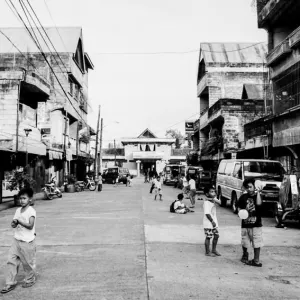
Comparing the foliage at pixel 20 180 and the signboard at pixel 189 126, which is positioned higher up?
the signboard at pixel 189 126

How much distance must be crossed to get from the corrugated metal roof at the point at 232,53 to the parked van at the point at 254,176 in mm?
24941

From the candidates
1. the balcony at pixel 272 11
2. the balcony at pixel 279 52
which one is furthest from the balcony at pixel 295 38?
the balcony at pixel 272 11

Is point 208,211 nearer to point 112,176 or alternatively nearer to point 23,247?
point 23,247

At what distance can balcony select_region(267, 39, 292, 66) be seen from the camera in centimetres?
1861

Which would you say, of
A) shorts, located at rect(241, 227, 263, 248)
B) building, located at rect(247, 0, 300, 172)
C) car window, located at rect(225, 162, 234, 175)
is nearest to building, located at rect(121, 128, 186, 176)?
building, located at rect(247, 0, 300, 172)

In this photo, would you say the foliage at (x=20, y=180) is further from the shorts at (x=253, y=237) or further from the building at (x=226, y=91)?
the building at (x=226, y=91)

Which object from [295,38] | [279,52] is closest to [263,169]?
[295,38]

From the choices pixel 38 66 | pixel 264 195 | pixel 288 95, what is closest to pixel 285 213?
pixel 264 195

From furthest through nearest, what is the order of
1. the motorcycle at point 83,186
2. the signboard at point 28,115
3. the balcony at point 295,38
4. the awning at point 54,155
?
1. the motorcycle at point 83,186
2. the awning at point 54,155
3. the signboard at point 28,115
4. the balcony at point 295,38

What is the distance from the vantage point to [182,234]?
1031 centimetres

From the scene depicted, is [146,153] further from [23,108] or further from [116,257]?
[116,257]

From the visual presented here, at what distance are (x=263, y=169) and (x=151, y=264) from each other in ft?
35.9

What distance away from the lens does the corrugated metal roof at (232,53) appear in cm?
4131

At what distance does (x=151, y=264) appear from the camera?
6.82 metres
